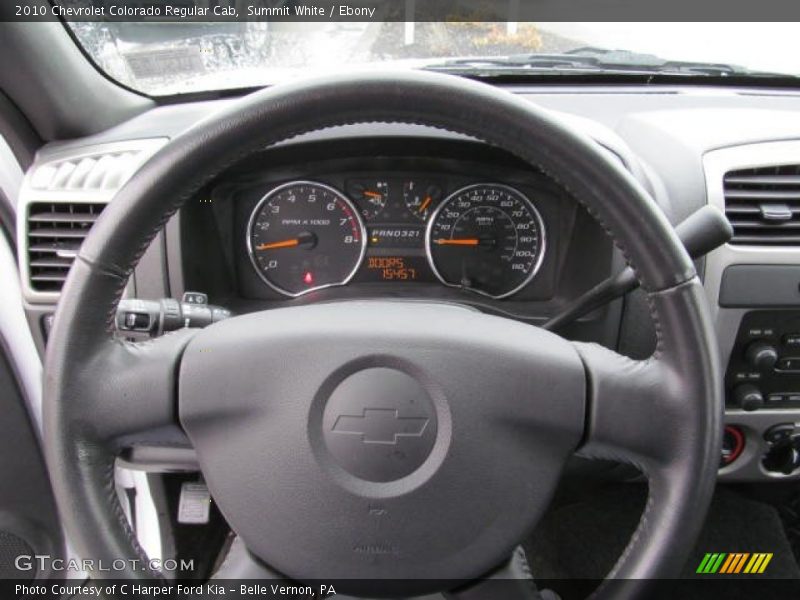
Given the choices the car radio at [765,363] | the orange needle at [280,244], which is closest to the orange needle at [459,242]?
the orange needle at [280,244]

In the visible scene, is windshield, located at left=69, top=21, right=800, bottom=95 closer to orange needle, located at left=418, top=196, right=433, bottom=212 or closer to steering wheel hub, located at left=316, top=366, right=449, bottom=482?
orange needle, located at left=418, top=196, right=433, bottom=212

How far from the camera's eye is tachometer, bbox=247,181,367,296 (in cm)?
162

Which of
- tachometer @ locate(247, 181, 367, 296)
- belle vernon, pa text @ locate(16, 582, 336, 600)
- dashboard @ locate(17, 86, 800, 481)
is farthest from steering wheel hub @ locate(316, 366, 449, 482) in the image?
tachometer @ locate(247, 181, 367, 296)

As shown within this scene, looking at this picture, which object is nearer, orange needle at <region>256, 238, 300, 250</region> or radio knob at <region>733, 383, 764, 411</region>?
radio knob at <region>733, 383, 764, 411</region>

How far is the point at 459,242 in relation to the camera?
1.65 meters

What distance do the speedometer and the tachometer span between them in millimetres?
187

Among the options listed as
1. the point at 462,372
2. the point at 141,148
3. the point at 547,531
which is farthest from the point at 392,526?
the point at 547,531

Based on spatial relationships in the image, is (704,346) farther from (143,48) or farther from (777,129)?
(143,48)

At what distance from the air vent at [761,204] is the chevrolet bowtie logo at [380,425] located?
90cm

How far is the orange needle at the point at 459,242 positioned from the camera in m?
1.64

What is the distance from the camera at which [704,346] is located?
2.81 ft

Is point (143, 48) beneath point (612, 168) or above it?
above

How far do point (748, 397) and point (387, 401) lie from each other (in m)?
0.93

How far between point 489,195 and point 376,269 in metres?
0.31
